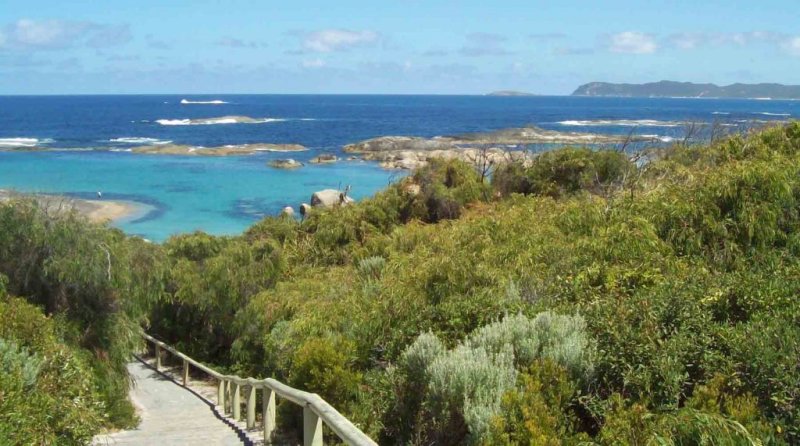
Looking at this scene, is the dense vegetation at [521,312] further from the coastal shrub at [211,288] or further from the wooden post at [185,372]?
the wooden post at [185,372]

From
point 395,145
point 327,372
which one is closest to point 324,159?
point 395,145

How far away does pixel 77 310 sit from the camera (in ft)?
35.9

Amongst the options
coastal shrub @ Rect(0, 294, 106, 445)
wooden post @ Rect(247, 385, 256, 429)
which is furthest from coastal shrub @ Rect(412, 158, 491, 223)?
coastal shrub @ Rect(0, 294, 106, 445)

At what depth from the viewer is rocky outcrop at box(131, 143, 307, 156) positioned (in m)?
66.7

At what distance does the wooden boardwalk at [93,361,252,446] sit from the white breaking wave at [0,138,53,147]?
62.8m

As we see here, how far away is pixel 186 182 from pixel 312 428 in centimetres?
4604

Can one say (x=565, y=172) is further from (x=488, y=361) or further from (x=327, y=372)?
(x=488, y=361)

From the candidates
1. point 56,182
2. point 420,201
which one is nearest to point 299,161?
point 56,182

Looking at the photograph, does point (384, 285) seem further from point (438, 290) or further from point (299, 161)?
point (299, 161)

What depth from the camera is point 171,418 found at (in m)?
12.3

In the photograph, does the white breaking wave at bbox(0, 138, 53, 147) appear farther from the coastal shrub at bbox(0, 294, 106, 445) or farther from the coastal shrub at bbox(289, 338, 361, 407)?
the coastal shrub at bbox(289, 338, 361, 407)

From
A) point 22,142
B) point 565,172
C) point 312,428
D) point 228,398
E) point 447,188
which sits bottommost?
point 228,398

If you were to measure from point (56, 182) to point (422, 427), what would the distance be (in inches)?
1825

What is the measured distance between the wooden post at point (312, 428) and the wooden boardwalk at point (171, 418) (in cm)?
298
